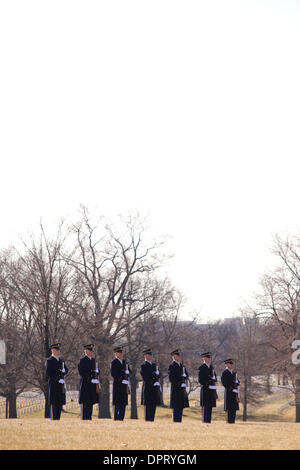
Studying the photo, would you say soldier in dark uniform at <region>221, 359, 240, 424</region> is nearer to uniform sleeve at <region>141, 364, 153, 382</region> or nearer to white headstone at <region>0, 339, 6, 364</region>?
uniform sleeve at <region>141, 364, 153, 382</region>

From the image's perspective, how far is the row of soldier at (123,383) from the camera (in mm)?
15570

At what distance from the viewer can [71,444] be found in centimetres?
1091

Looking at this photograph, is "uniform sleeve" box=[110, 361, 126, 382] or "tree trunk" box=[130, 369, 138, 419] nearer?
"uniform sleeve" box=[110, 361, 126, 382]

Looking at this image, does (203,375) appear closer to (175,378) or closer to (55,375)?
(175,378)

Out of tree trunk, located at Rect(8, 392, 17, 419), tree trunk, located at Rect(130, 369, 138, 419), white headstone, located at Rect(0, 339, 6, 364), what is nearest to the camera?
white headstone, located at Rect(0, 339, 6, 364)

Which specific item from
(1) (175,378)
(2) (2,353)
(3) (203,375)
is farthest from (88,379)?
(2) (2,353)

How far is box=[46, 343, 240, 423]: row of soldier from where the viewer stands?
51.1ft

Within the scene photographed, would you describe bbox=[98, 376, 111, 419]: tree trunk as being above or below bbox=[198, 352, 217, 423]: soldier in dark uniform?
below

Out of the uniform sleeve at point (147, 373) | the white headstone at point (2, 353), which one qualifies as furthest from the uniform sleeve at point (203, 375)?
the white headstone at point (2, 353)

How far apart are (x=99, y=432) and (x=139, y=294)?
87.4 feet

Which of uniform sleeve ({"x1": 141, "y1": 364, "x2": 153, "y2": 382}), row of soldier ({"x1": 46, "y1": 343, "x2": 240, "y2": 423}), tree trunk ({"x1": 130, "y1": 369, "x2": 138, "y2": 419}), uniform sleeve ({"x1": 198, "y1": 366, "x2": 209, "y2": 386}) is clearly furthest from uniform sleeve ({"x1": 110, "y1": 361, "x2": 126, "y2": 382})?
tree trunk ({"x1": 130, "y1": 369, "x2": 138, "y2": 419})

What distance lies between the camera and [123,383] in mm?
16188
